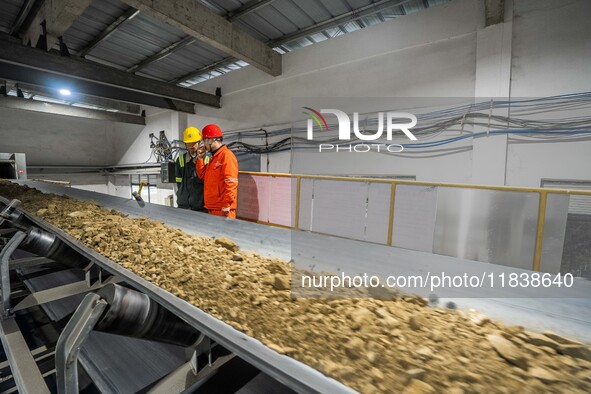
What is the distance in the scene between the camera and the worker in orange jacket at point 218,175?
3188mm

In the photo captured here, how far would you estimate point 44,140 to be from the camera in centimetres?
931

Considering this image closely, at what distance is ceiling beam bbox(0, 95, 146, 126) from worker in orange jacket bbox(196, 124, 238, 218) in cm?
693

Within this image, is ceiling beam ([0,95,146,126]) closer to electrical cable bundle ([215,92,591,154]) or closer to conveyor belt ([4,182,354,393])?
electrical cable bundle ([215,92,591,154])

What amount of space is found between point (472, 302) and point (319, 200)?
3183mm

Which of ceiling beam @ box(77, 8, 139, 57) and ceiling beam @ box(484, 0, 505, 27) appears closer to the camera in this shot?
ceiling beam @ box(484, 0, 505, 27)

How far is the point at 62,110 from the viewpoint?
306 inches

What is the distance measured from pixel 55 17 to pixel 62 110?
5797 mm

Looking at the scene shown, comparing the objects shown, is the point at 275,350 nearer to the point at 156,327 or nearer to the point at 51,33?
the point at 156,327

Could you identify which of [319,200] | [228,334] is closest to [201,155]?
[319,200]

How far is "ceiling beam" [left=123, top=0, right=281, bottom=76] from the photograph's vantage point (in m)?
3.27

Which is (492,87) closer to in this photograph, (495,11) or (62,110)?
(495,11)

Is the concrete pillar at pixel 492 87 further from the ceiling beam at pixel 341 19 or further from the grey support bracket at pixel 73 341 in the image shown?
the grey support bracket at pixel 73 341

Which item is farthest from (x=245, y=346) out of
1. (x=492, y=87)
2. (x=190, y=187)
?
(x=492, y=87)

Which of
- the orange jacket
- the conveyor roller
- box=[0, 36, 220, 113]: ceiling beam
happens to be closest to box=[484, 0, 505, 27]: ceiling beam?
the orange jacket
